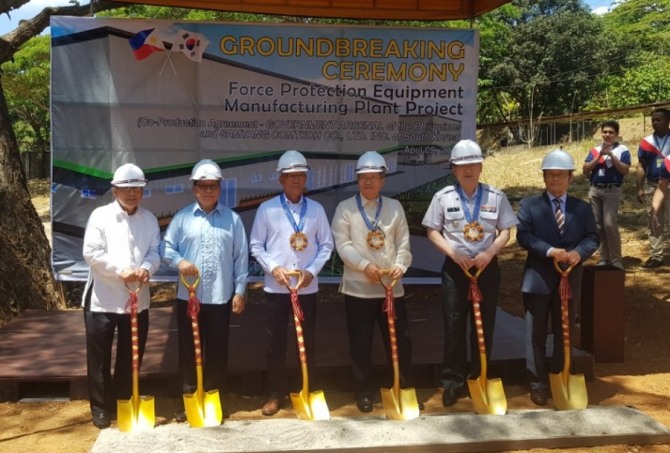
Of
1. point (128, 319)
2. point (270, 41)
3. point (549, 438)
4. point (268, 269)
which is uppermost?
point (270, 41)

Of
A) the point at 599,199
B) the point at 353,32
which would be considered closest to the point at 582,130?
the point at 599,199

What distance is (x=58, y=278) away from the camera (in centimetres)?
661

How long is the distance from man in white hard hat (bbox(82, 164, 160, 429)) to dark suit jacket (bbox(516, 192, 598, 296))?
2.40 m

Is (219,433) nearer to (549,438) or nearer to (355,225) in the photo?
(355,225)

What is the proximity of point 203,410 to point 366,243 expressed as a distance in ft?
4.71

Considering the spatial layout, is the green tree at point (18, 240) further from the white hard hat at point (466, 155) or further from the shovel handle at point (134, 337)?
the white hard hat at point (466, 155)

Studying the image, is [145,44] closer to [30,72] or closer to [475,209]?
[475,209]

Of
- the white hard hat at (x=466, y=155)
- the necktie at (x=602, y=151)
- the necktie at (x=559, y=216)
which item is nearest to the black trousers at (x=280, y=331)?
the white hard hat at (x=466, y=155)

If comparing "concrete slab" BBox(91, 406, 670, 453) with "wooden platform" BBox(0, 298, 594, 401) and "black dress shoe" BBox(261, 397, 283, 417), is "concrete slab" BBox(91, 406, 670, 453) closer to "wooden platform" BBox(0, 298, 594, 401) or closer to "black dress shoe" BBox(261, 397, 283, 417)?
"black dress shoe" BBox(261, 397, 283, 417)

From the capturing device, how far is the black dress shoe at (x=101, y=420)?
14.3 feet

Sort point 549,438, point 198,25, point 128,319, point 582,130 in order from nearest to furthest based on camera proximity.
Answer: point 549,438
point 128,319
point 198,25
point 582,130

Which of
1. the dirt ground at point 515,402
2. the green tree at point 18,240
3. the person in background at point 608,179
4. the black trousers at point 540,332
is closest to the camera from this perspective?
the dirt ground at point 515,402

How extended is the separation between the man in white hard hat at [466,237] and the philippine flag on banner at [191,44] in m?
3.01

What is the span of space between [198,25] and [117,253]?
9.90 ft
